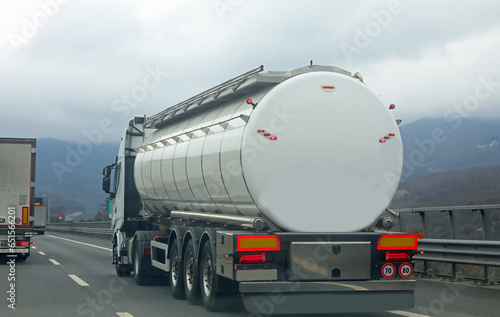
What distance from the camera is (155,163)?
44.2 ft

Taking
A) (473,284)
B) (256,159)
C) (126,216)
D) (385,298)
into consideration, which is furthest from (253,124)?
(126,216)

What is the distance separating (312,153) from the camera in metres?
8.49

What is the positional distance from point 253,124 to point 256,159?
0.45m

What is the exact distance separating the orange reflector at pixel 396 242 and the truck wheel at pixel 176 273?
3.72m

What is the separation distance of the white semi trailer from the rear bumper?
1296 centimetres

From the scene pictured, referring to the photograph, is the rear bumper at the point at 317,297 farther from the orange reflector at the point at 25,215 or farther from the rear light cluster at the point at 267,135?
the orange reflector at the point at 25,215

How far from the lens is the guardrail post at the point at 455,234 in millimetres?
13117

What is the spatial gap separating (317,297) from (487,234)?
543 centimetres

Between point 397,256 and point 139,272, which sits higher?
point 397,256

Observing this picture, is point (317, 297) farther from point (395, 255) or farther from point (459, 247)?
point (459, 247)

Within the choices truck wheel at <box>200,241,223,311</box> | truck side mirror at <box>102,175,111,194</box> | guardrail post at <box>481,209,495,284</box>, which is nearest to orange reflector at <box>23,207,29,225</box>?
truck side mirror at <box>102,175,111,194</box>

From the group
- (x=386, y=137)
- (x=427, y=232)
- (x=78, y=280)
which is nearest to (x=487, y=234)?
(x=427, y=232)

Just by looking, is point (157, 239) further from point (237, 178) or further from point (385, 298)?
point (385, 298)

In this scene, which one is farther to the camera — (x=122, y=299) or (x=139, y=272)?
(x=139, y=272)
